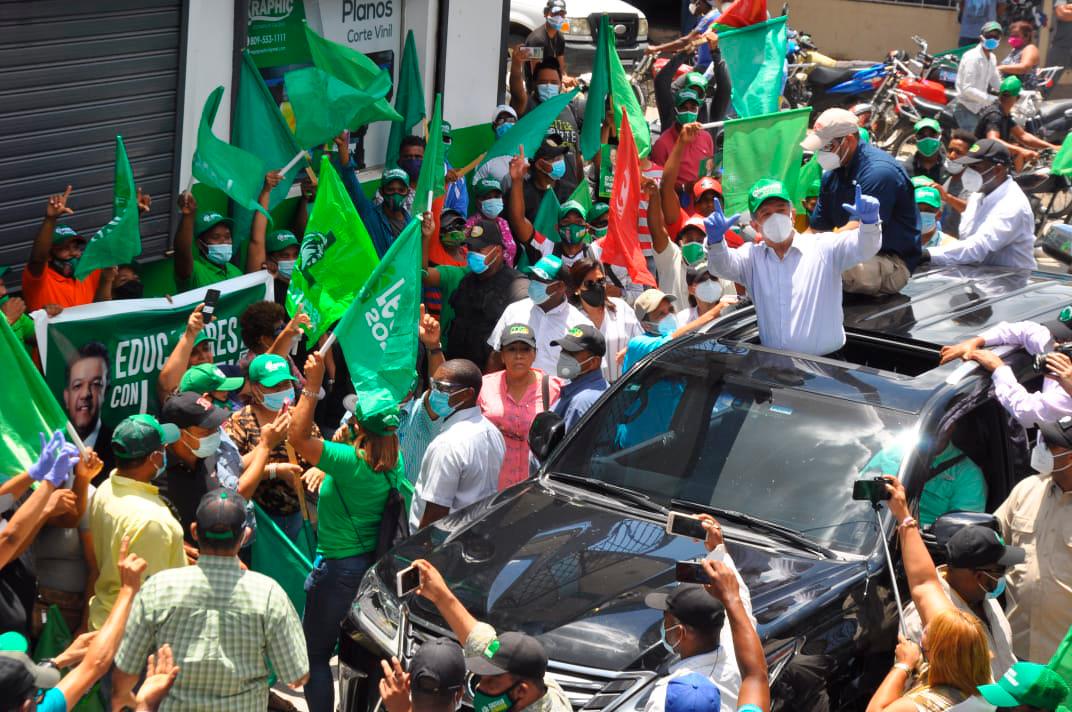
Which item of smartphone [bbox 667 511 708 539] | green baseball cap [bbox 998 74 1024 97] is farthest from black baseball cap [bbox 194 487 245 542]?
green baseball cap [bbox 998 74 1024 97]

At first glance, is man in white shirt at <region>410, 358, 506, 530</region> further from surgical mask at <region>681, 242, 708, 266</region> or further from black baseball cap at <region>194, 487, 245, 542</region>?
surgical mask at <region>681, 242, 708, 266</region>

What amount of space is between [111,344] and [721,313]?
3.57 metres

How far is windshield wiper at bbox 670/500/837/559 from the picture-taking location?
19.6ft

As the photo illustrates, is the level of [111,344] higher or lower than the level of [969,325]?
lower

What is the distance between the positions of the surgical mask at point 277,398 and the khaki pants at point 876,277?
3033 mm

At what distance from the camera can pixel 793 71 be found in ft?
66.1

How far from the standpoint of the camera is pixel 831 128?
8180 millimetres

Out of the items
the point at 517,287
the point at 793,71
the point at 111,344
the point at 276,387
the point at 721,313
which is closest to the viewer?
the point at 276,387

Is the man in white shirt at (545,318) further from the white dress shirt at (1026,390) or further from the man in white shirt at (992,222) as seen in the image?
the white dress shirt at (1026,390)

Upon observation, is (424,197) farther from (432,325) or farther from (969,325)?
(969,325)

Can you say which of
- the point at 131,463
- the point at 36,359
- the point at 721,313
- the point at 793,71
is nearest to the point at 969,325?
the point at 721,313

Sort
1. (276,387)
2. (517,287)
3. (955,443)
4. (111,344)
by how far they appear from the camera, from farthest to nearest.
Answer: (517,287)
(111,344)
(276,387)
(955,443)

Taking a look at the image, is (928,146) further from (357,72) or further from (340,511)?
(340,511)

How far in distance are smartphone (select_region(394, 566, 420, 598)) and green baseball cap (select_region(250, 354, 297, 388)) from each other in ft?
7.12
